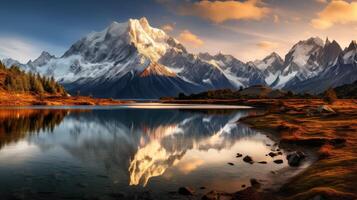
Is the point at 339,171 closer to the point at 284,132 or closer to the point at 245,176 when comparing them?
the point at 245,176

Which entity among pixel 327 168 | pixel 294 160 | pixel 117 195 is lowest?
pixel 117 195

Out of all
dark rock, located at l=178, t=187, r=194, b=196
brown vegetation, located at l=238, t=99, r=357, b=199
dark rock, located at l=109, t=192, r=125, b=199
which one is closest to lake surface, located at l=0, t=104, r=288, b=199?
dark rock, located at l=109, t=192, r=125, b=199

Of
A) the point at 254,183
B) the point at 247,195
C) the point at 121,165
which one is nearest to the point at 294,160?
the point at 254,183

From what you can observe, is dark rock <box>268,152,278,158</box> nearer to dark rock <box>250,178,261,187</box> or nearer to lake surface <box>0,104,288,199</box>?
lake surface <box>0,104,288,199</box>

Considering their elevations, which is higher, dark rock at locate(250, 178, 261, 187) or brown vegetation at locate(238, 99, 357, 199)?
brown vegetation at locate(238, 99, 357, 199)

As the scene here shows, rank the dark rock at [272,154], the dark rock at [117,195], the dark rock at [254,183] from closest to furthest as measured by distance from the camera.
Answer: the dark rock at [117,195], the dark rock at [254,183], the dark rock at [272,154]

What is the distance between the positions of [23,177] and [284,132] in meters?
65.6

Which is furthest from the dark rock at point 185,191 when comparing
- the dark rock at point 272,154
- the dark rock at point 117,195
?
the dark rock at point 272,154

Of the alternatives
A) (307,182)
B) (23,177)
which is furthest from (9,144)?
(307,182)

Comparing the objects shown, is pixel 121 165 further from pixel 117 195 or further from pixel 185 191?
pixel 185 191

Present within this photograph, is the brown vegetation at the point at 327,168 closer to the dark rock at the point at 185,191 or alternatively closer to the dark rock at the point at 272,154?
the dark rock at the point at 272,154

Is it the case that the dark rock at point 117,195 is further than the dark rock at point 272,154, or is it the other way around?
the dark rock at point 272,154

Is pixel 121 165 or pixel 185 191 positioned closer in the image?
pixel 185 191

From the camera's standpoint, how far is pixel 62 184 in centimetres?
4059
